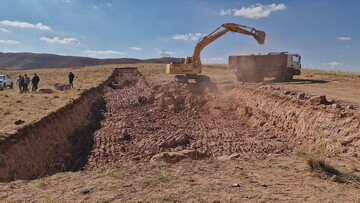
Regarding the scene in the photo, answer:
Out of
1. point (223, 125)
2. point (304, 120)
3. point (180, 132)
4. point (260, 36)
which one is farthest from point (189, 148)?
point (260, 36)

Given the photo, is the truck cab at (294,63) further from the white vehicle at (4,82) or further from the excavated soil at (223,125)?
the white vehicle at (4,82)

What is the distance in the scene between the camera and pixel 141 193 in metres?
5.25

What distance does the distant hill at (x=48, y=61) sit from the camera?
138625 millimetres

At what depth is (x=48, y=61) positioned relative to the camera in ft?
472

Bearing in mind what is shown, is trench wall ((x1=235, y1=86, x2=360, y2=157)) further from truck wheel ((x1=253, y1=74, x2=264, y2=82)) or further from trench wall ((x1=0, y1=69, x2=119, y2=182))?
trench wall ((x1=0, y1=69, x2=119, y2=182))

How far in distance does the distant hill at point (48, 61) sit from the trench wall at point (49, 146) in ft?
402

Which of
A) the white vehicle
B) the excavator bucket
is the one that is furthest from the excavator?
the white vehicle

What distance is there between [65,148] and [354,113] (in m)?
11.2

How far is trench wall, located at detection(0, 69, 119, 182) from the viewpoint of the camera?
27.1 feet

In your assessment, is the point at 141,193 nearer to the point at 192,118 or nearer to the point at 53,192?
the point at 53,192

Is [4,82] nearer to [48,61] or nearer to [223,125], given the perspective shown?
[223,125]

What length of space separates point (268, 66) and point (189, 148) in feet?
52.9

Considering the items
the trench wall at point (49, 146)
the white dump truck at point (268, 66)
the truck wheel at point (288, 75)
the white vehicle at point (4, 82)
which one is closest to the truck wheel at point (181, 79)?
the white dump truck at point (268, 66)

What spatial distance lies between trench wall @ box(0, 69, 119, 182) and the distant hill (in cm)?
12267
